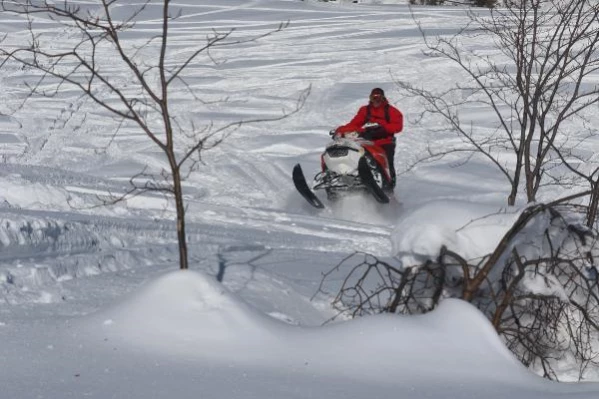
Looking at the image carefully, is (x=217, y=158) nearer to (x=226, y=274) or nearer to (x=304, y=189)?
(x=304, y=189)

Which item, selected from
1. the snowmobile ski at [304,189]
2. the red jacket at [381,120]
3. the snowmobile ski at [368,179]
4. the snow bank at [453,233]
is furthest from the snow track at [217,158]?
the snow bank at [453,233]

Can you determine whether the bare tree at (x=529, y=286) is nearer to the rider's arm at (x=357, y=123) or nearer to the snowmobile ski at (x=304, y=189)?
the snowmobile ski at (x=304, y=189)

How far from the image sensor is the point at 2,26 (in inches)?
988

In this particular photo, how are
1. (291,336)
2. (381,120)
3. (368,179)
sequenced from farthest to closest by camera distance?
(381,120)
(368,179)
(291,336)

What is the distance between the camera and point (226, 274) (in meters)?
7.04

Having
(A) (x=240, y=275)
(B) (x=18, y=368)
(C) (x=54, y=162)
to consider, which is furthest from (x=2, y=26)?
(B) (x=18, y=368)

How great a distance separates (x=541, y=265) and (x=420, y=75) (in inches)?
586

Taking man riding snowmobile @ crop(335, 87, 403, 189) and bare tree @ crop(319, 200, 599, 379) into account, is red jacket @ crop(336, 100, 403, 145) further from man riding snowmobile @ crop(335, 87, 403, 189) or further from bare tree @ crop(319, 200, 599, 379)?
bare tree @ crop(319, 200, 599, 379)

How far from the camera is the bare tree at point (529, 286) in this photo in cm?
576

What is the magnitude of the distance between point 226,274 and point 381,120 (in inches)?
201

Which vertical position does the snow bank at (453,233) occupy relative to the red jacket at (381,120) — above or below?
above

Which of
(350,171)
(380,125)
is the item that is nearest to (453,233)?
(350,171)

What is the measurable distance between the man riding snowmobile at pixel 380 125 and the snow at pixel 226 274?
2.09ft

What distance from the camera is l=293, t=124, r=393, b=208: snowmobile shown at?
35.8ft
